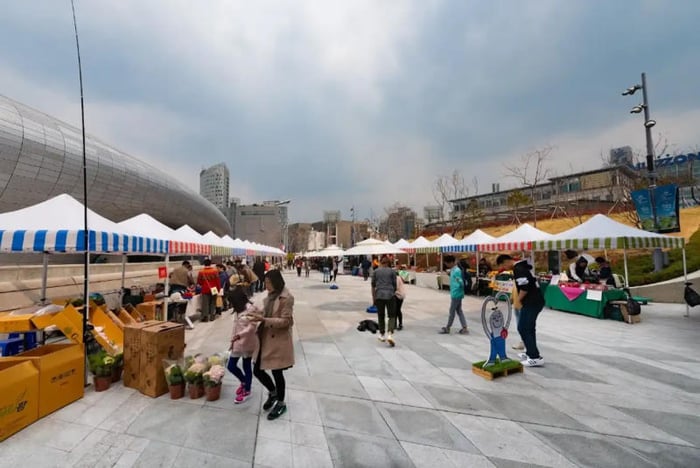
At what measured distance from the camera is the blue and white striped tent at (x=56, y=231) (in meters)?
4.70

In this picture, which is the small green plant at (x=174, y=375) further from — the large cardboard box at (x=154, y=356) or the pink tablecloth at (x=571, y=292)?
the pink tablecloth at (x=571, y=292)

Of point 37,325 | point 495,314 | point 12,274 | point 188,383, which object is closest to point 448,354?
point 495,314

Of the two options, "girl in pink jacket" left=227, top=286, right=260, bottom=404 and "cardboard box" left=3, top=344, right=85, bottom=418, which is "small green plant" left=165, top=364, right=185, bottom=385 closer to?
"girl in pink jacket" left=227, top=286, right=260, bottom=404

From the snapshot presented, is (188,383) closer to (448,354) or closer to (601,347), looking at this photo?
(448,354)

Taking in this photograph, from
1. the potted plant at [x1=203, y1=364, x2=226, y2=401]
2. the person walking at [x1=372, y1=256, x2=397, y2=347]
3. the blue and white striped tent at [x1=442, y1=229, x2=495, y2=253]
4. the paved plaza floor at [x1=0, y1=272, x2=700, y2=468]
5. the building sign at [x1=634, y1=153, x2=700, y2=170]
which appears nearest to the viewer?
the paved plaza floor at [x1=0, y1=272, x2=700, y2=468]

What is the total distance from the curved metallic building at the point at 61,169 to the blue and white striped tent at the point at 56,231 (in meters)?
19.9

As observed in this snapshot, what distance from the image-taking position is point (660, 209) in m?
12.0

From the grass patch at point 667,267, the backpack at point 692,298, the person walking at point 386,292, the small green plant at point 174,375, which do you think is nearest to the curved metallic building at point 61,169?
the small green plant at point 174,375

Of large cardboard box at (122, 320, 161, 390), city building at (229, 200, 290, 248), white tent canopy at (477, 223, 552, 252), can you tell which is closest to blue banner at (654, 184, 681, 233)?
white tent canopy at (477, 223, 552, 252)

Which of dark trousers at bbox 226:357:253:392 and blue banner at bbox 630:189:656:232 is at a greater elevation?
blue banner at bbox 630:189:656:232

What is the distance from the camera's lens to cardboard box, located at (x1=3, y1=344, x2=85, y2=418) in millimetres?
3615

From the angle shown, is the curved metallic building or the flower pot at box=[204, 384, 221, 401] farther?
the curved metallic building

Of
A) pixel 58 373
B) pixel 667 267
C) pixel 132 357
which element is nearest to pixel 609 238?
pixel 667 267

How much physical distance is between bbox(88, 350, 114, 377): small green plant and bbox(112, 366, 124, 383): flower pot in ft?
0.43
